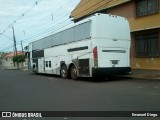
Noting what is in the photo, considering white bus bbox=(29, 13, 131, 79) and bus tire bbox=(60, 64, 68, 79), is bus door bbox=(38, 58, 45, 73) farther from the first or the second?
white bus bbox=(29, 13, 131, 79)

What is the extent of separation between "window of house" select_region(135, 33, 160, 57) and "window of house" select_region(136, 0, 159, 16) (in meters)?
1.76

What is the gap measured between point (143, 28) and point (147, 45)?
1.38m

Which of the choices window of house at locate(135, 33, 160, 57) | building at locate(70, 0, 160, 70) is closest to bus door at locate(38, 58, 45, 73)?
building at locate(70, 0, 160, 70)

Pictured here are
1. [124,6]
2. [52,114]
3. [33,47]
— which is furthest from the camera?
[33,47]

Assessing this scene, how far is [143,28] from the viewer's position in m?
22.4

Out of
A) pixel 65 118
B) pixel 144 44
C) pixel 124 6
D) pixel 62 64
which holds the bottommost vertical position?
pixel 65 118

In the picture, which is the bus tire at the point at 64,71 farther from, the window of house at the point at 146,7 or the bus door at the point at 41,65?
the window of house at the point at 146,7

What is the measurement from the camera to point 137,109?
821cm

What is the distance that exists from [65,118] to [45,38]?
17.3 metres

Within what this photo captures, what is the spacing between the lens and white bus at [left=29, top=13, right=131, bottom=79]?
637 inches

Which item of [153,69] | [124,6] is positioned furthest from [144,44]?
[124,6]

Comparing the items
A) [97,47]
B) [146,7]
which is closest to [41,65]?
[146,7]

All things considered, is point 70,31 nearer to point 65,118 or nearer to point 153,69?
point 153,69

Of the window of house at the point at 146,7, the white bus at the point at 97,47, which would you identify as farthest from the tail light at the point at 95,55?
the window of house at the point at 146,7
